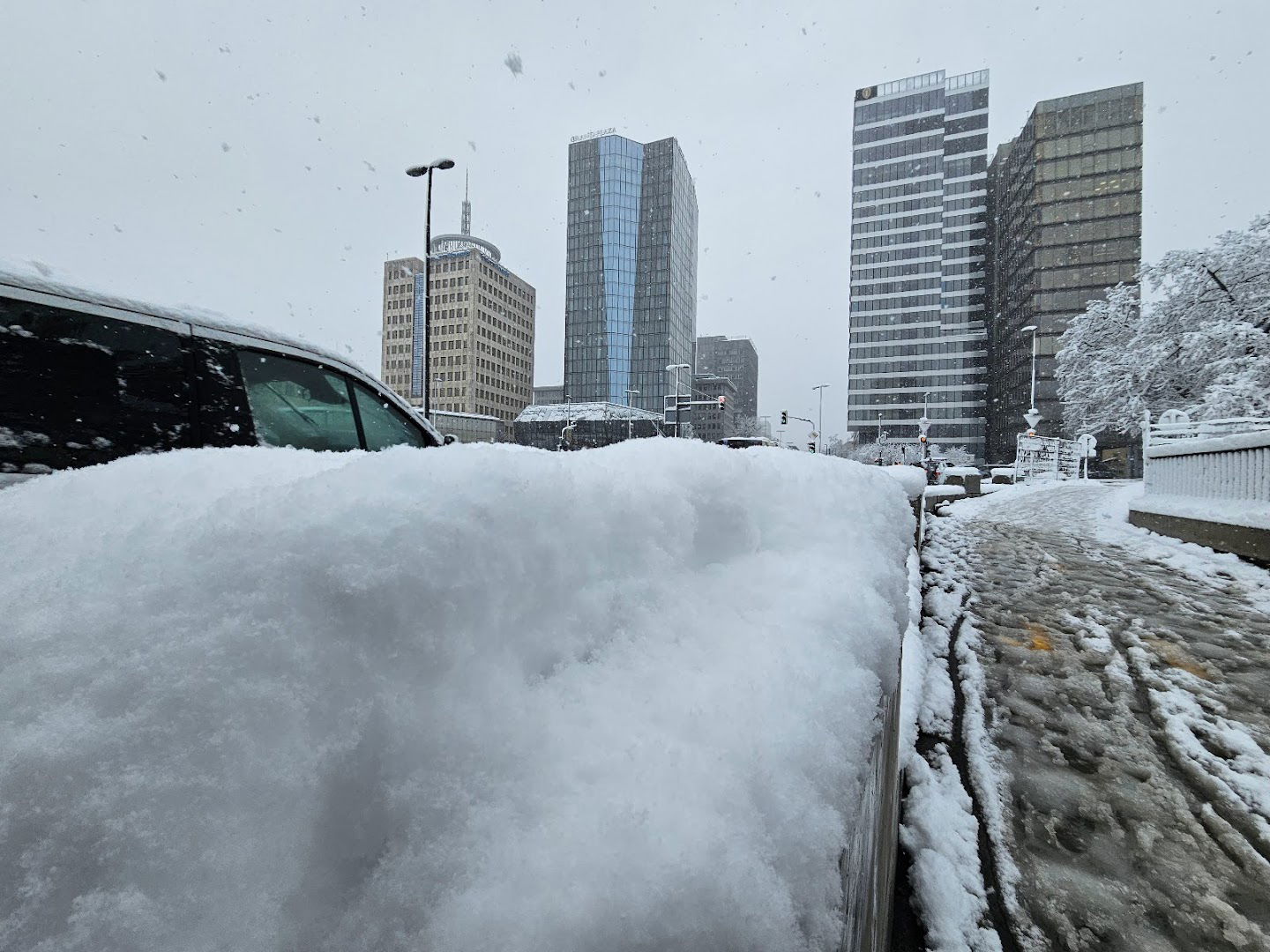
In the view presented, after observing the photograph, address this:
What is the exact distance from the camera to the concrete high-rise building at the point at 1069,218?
218 feet

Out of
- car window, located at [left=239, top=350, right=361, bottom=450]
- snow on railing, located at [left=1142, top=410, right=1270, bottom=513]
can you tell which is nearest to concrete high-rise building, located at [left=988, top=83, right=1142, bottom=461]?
snow on railing, located at [left=1142, top=410, right=1270, bottom=513]

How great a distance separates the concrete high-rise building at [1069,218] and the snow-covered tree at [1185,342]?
4476 centimetres

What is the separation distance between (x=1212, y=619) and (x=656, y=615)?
649 centimetres

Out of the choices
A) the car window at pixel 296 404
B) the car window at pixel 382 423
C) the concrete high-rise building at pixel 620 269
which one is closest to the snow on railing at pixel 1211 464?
the car window at pixel 382 423

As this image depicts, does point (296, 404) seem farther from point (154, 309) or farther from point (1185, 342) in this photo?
point (1185, 342)

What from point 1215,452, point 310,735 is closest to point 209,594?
point 310,735

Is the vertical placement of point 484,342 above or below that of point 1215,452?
above

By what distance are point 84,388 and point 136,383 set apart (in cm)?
18

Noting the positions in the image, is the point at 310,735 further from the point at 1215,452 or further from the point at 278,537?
the point at 1215,452

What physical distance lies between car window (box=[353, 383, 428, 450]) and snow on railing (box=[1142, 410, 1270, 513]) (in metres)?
10.0

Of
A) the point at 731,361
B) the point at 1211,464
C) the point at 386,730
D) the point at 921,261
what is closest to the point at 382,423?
the point at 386,730

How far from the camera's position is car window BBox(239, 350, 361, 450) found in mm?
2785

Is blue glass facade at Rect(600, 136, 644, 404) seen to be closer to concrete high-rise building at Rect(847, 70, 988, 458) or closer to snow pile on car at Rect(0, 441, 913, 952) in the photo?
concrete high-rise building at Rect(847, 70, 988, 458)

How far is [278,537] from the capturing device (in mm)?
729
